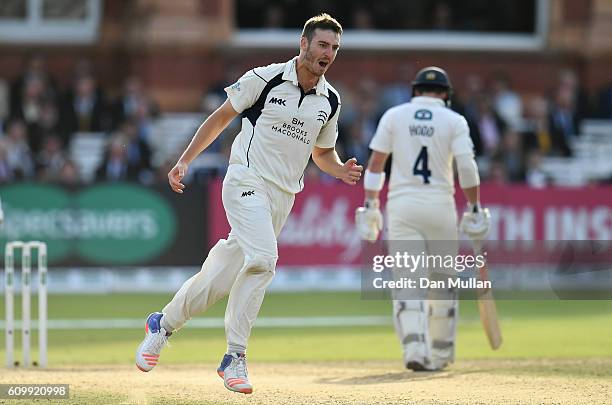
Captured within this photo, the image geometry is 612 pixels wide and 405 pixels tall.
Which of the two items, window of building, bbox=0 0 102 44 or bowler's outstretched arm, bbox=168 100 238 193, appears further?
window of building, bbox=0 0 102 44

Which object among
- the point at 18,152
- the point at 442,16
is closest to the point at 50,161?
the point at 18,152

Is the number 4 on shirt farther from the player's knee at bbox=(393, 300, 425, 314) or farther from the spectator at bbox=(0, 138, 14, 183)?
the spectator at bbox=(0, 138, 14, 183)

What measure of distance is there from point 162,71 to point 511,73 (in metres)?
6.19

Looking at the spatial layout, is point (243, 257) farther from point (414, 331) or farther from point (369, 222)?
point (369, 222)

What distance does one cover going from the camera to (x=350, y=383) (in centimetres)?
952

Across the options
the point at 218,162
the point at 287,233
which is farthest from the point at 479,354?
the point at 218,162

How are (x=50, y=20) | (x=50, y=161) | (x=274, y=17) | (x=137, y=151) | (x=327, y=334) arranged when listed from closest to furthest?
(x=327, y=334) < (x=50, y=161) < (x=137, y=151) < (x=274, y=17) < (x=50, y=20)

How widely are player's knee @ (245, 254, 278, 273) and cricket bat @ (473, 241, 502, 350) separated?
10.1ft

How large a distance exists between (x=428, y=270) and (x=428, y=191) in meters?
0.63

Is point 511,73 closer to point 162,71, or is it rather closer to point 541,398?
point 162,71

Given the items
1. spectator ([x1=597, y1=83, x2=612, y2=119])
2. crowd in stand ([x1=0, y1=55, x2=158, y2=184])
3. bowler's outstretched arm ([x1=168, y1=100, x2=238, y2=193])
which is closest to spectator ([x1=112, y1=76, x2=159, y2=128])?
crowd in stand ([x1=0, y1=55, x2=158, y2=184])

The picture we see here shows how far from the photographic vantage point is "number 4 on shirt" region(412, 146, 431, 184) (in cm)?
1051

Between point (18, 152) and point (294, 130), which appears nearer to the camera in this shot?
point (294, 130)

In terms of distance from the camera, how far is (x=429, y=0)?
24.0 m
